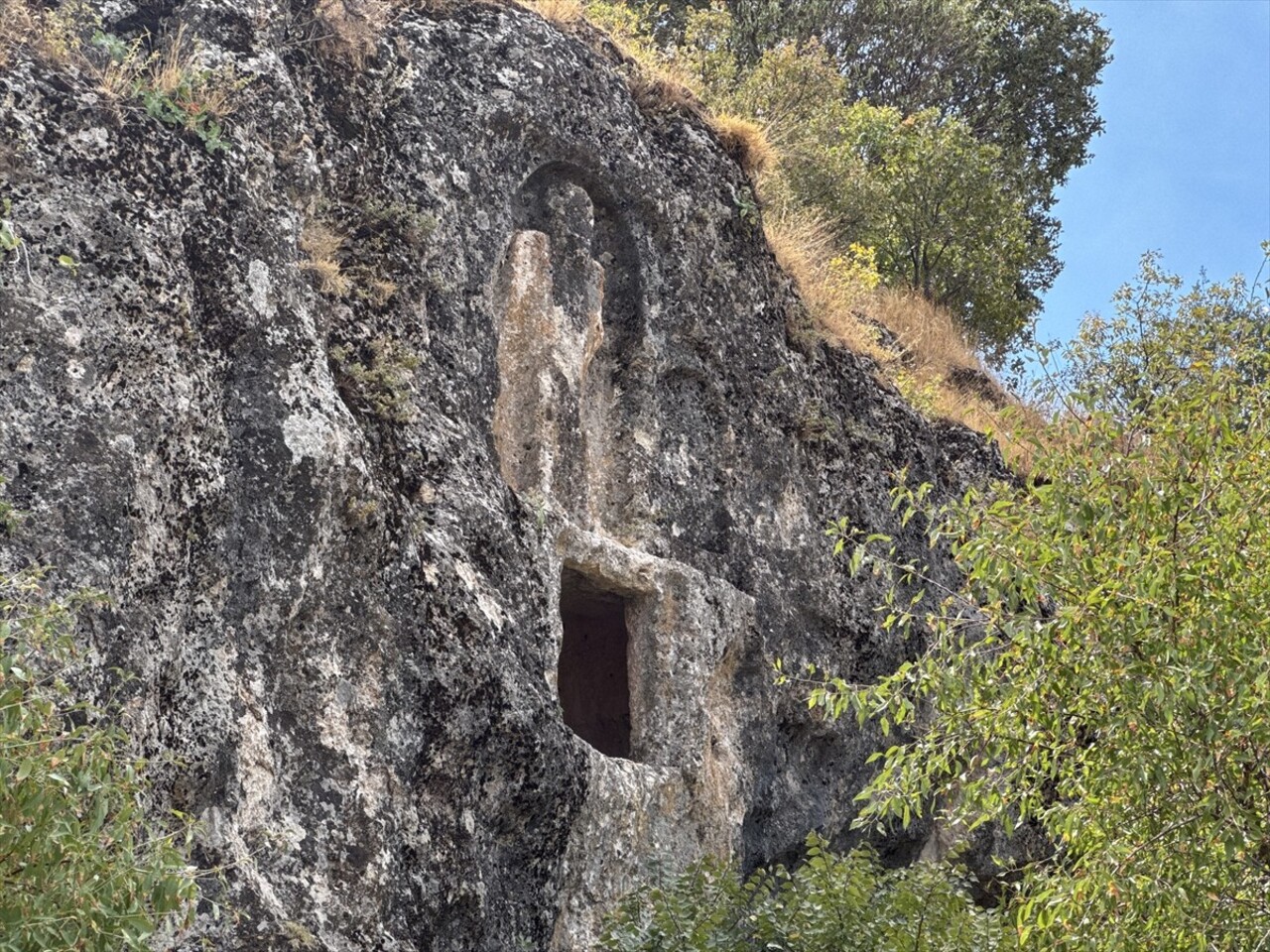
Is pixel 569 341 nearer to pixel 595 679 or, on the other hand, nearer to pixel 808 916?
pixel 595 679

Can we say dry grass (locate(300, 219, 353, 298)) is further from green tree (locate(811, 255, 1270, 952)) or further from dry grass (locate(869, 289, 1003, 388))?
dry grass (locate(869, 289, 1003, 388))

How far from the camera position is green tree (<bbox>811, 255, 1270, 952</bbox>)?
751cm

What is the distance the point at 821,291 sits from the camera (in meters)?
17.3

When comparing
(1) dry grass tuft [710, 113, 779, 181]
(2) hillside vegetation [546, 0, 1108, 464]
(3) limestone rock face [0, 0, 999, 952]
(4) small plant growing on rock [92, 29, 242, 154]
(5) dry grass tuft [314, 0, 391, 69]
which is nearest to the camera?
(3) limestone rock face [0, 0, 999, 952]

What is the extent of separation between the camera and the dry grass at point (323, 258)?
10.7 m

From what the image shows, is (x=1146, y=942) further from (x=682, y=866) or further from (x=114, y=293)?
(x=114, y=293)

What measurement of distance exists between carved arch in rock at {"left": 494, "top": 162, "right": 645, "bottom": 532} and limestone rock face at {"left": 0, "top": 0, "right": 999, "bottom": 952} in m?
0.04

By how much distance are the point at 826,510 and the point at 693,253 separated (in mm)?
2852

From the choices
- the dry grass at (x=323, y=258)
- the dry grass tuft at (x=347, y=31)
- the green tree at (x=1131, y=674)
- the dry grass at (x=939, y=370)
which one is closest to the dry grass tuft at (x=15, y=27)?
the dry grass at (x=323, y=258)

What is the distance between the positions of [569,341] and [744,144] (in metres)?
4.37

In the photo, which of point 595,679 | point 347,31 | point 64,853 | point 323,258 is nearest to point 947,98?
point 595,679

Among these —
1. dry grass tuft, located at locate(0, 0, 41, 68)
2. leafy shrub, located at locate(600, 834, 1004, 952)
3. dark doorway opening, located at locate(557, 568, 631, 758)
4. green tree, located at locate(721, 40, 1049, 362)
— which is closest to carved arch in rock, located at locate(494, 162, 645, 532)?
dark doorway opening, located at locate(557, 568, 631, 758)

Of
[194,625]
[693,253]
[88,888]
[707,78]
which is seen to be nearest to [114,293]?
[194,625]

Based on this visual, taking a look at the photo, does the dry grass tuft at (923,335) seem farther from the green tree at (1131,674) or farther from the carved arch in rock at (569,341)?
the green tree at (1131,674)
